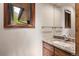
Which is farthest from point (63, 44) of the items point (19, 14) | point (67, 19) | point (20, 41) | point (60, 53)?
point (19, 14)

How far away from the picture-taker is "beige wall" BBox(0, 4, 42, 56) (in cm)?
165

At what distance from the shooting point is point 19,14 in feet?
5.43

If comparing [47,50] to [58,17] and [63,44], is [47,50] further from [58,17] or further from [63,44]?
[58,17]

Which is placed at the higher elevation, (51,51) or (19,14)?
(19,14)

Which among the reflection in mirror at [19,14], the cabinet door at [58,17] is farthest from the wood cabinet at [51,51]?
the reflection in mirror at [19,14]

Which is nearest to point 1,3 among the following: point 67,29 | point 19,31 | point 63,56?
point 19,31

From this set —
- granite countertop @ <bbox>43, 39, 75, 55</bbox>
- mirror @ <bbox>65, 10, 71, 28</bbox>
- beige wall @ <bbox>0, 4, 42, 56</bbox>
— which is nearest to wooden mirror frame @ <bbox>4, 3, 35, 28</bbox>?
beige wall @ <bbox>0, 4, 42, 56</bbox>

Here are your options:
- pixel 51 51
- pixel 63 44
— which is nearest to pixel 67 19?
pixel 63 44

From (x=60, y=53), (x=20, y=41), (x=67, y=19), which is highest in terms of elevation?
(x=67, y=19)

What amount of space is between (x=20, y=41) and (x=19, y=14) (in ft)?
0.94

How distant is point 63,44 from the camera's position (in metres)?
1.66

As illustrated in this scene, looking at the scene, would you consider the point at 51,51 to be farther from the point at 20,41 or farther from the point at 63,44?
the point at 20,41

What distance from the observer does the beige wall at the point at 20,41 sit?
1.65 meters

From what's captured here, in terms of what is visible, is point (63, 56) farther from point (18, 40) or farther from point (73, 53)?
point (18, 40)
